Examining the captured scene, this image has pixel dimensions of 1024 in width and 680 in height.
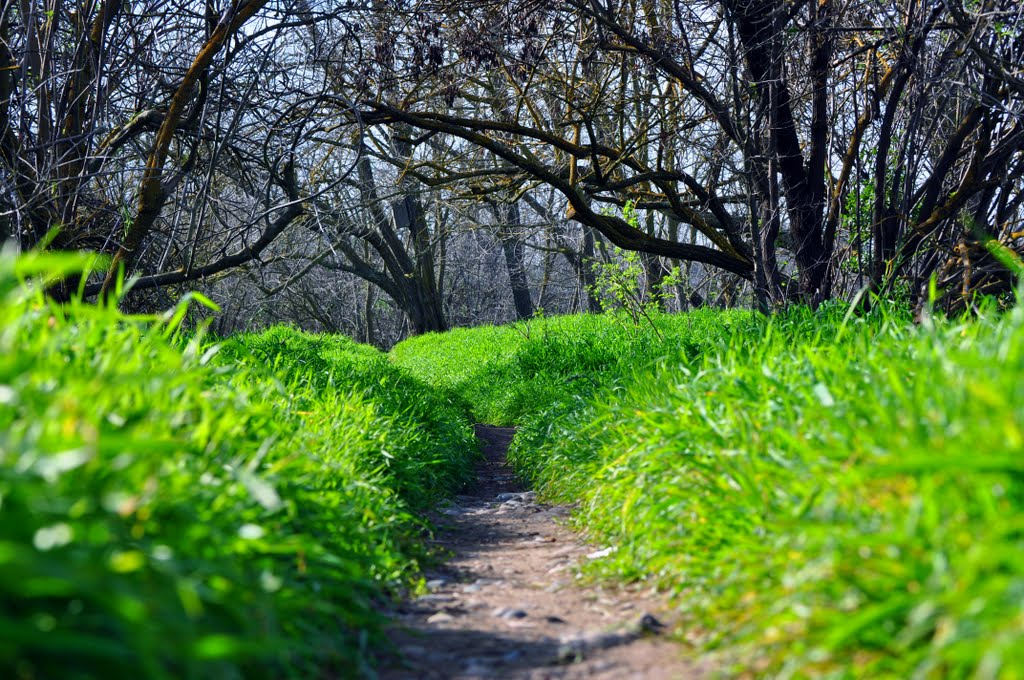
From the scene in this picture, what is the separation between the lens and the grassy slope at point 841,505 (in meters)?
1.84

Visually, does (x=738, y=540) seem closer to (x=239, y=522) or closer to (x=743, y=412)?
(x=743, y=412)

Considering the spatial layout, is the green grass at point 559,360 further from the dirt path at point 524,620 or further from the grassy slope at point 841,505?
the grassy slope at point 841,505

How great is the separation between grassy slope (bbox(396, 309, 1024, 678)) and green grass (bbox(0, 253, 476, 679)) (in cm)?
109

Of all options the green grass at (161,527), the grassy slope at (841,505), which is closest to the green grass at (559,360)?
the grassy slope at (841,505)

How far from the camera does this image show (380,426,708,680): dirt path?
267cm

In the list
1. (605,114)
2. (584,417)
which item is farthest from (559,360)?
(584,417)

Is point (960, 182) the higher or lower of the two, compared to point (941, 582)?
higher

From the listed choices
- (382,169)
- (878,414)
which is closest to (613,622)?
(878,414)

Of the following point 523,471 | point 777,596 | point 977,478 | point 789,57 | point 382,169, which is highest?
point 382,169

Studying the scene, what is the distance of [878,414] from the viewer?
2.66m

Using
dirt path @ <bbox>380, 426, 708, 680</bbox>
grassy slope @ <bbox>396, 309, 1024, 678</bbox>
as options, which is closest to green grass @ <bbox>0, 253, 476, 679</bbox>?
dirt path @ <bbox>380, 426, 708, 680</bbox>

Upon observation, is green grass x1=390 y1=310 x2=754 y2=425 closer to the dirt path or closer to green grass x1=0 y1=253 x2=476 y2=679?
the dirt path

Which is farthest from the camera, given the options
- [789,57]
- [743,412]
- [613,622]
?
[789,57]

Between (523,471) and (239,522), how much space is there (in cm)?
413
